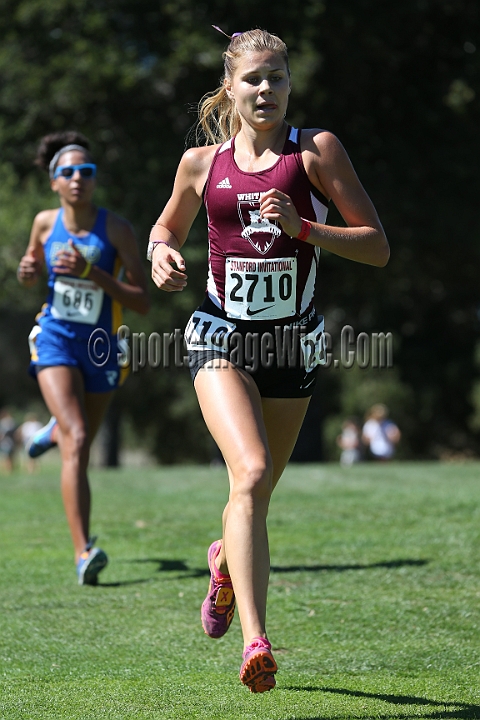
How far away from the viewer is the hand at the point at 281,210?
3.32 metres

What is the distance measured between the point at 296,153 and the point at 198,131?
2.64ft

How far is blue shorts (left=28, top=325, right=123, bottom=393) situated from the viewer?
232 inches

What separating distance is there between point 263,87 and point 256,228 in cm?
55

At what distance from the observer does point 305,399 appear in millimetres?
3842

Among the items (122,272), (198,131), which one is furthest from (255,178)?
(122,272)

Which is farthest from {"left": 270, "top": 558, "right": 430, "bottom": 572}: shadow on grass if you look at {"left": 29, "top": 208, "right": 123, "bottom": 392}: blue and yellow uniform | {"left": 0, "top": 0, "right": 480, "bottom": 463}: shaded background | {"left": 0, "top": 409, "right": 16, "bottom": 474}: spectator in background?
{"left": 0, "top": 409, "right": 16, "bottom": 474}: spectator in background

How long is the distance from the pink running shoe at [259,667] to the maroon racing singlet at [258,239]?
1283 mm

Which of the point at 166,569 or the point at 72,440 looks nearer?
the point at 72,440

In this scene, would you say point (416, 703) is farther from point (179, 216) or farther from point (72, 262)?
point (72, 262)

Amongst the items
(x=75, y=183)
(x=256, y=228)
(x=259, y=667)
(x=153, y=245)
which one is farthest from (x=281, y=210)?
(x=75, y=183)

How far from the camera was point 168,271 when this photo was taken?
3545mm

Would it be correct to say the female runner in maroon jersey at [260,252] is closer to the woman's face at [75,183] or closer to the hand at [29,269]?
the woman's face at [75,183]

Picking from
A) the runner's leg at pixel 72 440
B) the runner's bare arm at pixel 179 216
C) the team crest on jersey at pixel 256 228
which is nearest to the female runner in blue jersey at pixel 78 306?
the runner's leg at pixel 72 440

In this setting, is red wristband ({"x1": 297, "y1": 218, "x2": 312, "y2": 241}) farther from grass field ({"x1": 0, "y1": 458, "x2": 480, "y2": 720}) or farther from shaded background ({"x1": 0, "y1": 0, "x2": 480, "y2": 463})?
shaded background ({"x1": 0, "y1": 0, "x2": 480, "y2": 463})
